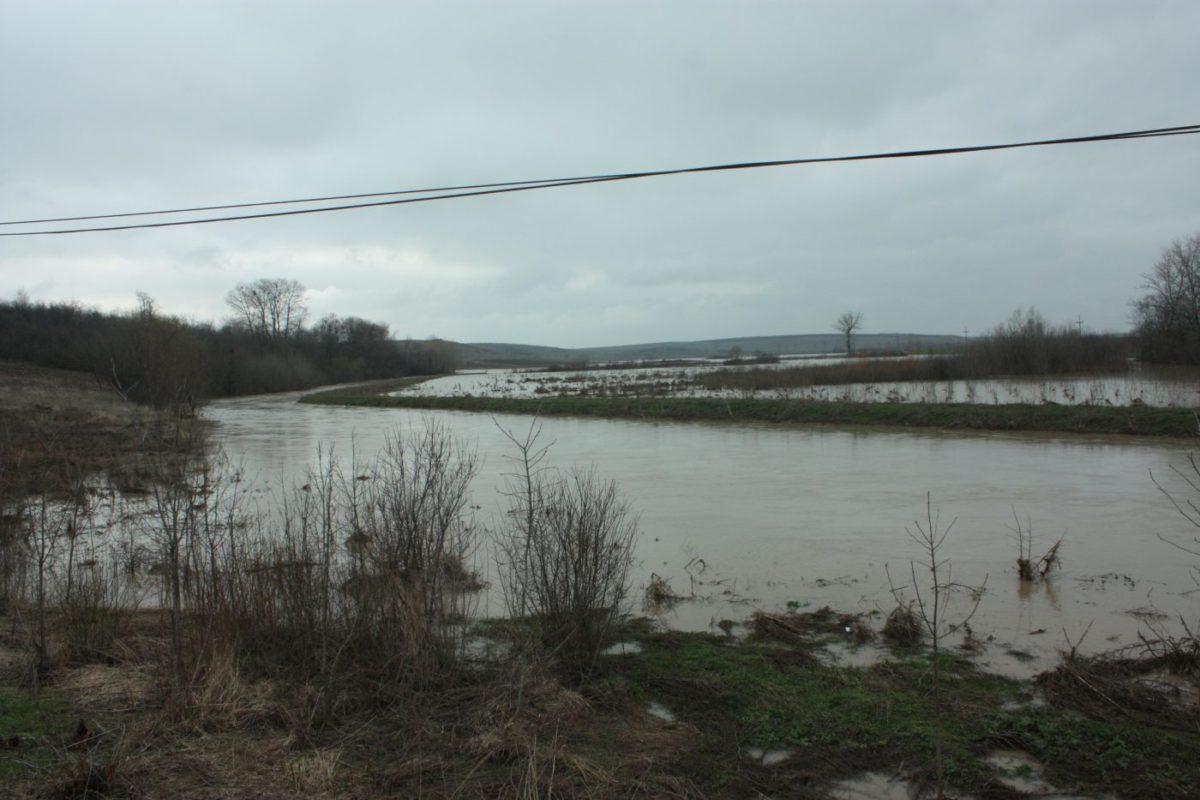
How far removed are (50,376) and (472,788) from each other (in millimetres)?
64548

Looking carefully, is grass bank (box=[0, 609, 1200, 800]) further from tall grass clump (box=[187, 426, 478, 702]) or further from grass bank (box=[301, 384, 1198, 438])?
grass bank (box=[301, 384, 1198, 438])

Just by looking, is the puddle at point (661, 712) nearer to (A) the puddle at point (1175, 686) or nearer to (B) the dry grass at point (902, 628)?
(B) the dry grass at point (902, 628)

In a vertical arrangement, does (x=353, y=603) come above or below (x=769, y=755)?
above

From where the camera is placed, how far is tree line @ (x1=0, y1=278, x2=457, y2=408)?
163 feet

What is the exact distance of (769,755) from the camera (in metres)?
5.69

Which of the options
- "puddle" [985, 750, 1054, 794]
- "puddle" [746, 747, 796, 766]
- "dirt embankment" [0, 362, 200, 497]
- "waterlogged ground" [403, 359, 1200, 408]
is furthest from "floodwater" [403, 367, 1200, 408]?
"puddle" [746, 747, 796, 766]

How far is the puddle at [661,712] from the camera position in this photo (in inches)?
251

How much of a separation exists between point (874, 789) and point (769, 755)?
72cm

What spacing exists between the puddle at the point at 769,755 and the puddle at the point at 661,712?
766 mm

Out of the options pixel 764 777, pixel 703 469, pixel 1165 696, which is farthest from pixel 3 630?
pixel 703 469

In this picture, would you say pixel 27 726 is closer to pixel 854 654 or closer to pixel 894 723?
pixel 894 723

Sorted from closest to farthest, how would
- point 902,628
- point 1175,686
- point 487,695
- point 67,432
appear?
point 487,695
point 1175,686
point 902,628
point 67,432

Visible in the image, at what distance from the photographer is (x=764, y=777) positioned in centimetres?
531

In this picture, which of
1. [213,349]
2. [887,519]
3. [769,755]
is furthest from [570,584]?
[213,349]
